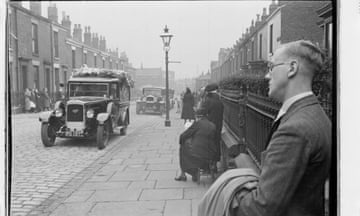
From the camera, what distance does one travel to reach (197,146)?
7.15 feet

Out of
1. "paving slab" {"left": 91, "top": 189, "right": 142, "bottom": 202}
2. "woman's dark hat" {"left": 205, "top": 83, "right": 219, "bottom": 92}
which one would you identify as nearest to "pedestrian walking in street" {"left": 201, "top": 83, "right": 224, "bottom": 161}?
"woman's dark hat" {"left": 205, "top": 83, "right": 219, "bottom": 92}

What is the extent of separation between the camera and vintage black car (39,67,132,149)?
259 centimetres

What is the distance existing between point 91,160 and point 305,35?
1905 mm

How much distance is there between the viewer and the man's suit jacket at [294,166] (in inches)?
35.8

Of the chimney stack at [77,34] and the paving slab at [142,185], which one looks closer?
the chimney stack at [77,34]

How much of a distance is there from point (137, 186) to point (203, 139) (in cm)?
51

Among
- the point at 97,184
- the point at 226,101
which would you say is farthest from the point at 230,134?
the point at 97,184

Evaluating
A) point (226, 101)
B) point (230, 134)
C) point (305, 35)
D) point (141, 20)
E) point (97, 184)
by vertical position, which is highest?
point (141, 20)

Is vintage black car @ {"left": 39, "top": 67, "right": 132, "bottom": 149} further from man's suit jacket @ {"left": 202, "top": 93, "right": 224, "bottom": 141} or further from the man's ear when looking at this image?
the man's ear

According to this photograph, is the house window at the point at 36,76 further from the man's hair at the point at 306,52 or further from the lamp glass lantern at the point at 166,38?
the man's hair at the point at 306,52

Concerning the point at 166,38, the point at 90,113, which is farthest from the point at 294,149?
the point at 90,113

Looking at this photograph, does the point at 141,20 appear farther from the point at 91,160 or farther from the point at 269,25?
the point at 91,160

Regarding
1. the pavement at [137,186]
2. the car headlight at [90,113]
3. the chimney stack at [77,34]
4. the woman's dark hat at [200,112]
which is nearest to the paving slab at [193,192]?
the pavement at [137,186]
